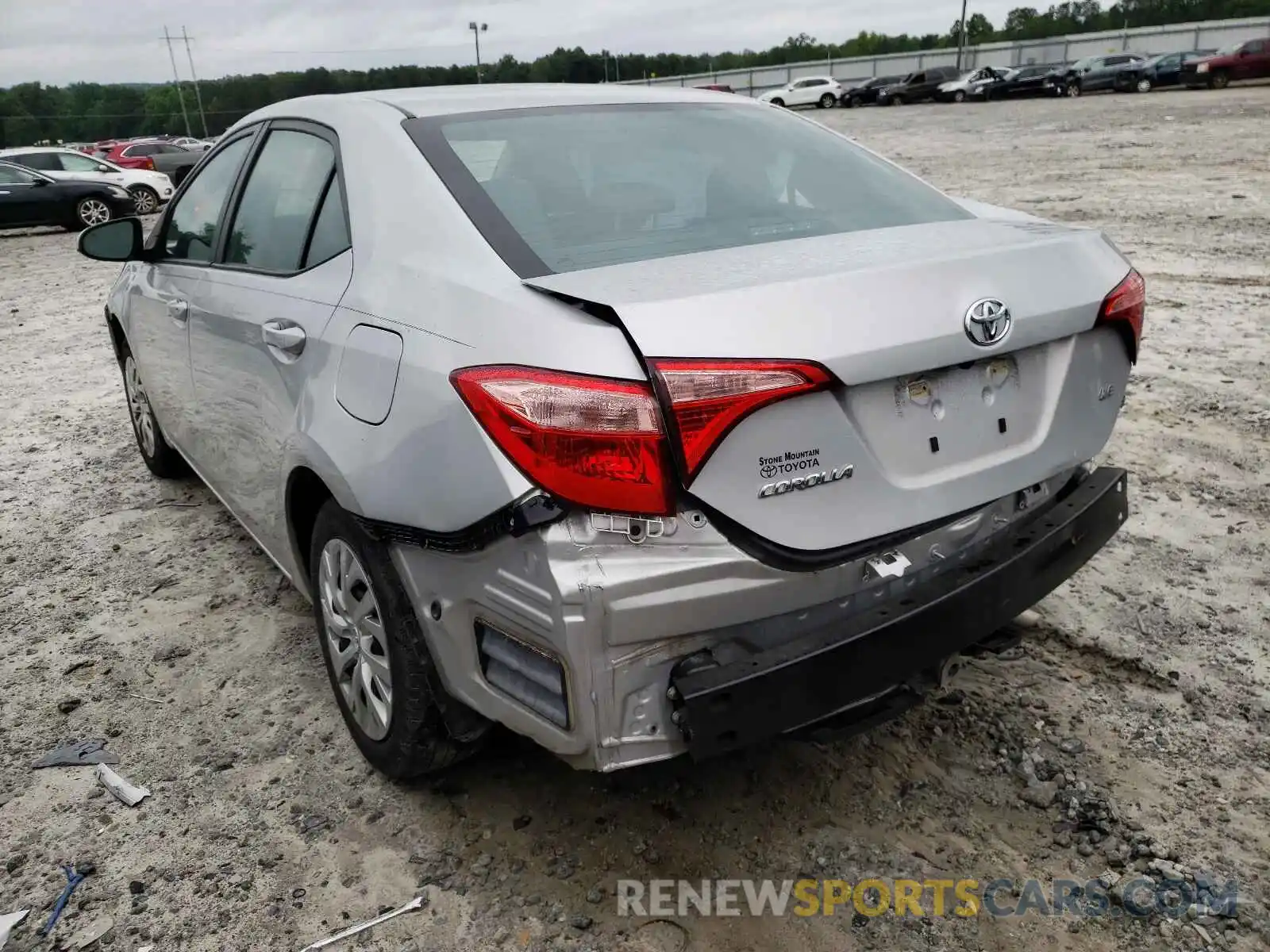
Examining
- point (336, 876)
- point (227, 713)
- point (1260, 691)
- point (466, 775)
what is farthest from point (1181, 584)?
point (227, 713)

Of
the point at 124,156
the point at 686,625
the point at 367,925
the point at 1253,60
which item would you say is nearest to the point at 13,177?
the point at 124,156

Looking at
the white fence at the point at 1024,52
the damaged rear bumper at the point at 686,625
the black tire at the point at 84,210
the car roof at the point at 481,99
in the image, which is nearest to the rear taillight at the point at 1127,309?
the damaged rear bumper at the point at 686,625

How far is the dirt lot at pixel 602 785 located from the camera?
2293 millimetres

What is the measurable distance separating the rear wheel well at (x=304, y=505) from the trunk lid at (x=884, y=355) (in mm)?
963

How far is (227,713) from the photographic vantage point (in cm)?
313

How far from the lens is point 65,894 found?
7.95 ft

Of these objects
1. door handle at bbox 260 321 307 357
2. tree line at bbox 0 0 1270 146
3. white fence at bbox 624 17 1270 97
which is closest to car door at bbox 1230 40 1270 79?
white fence at bbox 624 17 1270 97

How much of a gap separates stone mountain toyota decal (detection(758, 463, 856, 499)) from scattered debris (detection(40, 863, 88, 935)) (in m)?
1.89

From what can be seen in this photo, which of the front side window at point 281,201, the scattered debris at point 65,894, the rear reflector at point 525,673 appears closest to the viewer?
the rear reflector at point 525,673

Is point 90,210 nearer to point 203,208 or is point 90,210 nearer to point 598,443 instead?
point 203,208

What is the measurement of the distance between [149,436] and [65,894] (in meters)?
3.06

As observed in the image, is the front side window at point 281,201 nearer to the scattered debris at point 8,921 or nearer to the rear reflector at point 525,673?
the rear reflector at point 525,673

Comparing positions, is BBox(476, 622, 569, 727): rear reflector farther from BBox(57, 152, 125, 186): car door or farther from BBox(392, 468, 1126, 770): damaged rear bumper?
BBox(57, 152, 125, 186): car door

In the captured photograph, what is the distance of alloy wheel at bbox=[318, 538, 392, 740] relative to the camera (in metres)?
2.54
